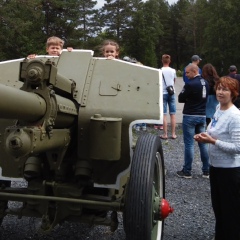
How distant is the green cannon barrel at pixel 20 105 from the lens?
2240 millimetres

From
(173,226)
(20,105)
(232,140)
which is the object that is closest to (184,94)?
(173,226)

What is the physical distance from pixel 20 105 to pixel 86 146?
1.16 metres

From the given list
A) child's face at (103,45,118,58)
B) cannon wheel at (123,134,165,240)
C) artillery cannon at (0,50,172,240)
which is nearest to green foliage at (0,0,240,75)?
child's face at (103,45,118,58)

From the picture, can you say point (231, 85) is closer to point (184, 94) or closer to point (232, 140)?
point (232, 140)

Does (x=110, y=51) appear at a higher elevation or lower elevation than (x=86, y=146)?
higher

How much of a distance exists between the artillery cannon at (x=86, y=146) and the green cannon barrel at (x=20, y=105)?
12 mm

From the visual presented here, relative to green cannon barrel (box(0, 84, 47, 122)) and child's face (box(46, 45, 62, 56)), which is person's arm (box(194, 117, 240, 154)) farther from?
child's face (box(46, 45, 62, 56))

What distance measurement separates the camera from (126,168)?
11.9 feet

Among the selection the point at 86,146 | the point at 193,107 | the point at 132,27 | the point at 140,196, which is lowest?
the point at 140,196

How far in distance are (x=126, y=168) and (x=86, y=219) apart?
1.80 ft

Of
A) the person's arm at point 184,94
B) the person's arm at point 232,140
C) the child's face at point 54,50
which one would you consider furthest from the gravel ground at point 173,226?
the child's face at point 54,50

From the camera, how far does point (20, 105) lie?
2.37 meters

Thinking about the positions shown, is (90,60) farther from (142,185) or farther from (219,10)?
(219,10)

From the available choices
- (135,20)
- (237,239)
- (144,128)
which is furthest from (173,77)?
(135,20)
